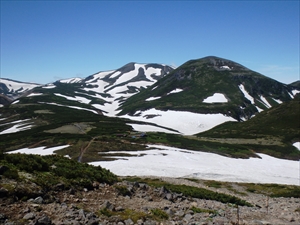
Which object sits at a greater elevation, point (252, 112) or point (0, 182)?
point (252, 112)

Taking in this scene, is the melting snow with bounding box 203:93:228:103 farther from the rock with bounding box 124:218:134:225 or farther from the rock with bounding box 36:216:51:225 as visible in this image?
the rock with bounding box 36:216:51:225

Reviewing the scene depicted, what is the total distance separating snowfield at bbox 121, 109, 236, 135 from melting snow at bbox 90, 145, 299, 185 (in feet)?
215

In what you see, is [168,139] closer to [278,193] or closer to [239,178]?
[239,178]

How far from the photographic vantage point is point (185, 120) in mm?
148250

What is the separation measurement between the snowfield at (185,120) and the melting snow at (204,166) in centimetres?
6553

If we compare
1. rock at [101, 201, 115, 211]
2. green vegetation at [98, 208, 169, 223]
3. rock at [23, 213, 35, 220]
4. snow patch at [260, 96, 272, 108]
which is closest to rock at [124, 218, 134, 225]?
green vegetation at [98, 208, 169, 223]

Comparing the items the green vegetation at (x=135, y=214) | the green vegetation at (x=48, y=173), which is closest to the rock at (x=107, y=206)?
the green vegetation at (x=135, y=214)

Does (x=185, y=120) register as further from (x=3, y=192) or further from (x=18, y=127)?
(x=3, y=192)

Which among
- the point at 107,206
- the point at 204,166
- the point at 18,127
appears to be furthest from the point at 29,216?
the point at 18,127

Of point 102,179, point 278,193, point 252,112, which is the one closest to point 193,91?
point 252,112

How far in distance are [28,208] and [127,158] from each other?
156 ft

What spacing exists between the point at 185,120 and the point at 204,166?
90730 mm

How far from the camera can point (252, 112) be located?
16912 centimetres

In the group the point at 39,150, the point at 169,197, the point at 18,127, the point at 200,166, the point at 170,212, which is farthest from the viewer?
the point at 18,127
